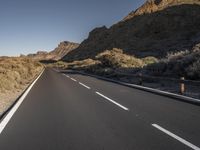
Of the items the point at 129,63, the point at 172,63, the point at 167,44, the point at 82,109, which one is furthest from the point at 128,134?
the point at 167,44

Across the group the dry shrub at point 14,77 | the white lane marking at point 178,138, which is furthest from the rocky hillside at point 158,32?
the white lane marking at point 178,138

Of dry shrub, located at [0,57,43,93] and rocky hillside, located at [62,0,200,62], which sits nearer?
dry shrub, located at [0,57,43,93]

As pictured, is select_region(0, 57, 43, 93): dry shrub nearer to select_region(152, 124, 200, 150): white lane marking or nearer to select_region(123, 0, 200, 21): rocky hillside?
select_region(152, 124, 200, 150): white lane marking

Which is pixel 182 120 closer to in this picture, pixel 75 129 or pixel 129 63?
pixel 75 129

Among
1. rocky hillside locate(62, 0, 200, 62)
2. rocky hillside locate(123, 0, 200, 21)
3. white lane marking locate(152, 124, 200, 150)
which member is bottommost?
white lane marking locate(152, 124, 200, 150)

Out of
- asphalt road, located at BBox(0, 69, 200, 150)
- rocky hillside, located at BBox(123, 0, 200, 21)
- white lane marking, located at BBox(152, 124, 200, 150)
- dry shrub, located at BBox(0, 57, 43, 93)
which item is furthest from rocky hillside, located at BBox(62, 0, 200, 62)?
white lane marking, located at BBox(152, 124, 200, 150)

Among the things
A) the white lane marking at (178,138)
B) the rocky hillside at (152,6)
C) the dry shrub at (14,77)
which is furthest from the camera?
the rocky hillside at (152,6)

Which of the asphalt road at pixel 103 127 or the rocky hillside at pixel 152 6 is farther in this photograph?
the rocky hillside at pixel 152 6

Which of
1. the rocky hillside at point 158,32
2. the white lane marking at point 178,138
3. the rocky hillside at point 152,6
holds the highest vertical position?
the rocky hillside at point 152,6

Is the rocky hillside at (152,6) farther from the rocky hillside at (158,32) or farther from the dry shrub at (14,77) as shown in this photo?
the dry shrub at (14,77)

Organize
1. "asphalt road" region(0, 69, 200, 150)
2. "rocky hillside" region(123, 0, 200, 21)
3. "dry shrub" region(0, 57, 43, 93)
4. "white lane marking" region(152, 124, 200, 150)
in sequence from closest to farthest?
"white lane marking" region(152, 124, 200, 150), "asphalt road" region(0, 69, 200, 150), "dry shrub" region(0, 57, 43, 93), "rocky hillside" region(123, 0, 200, 21)

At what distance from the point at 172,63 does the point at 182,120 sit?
1779 cm

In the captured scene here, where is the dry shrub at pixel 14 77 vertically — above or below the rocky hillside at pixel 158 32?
below

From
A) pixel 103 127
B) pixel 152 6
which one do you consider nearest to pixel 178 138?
pixel 103 127
